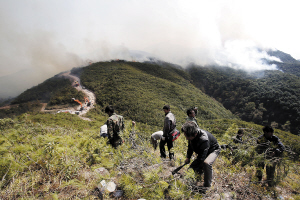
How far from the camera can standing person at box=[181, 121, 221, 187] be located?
2213 mm

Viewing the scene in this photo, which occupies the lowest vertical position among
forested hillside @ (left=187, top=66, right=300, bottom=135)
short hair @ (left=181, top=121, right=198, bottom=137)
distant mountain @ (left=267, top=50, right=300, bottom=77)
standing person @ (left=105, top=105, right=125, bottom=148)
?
forested hillside @ (left=187, top=66, right=300, bottom=135)

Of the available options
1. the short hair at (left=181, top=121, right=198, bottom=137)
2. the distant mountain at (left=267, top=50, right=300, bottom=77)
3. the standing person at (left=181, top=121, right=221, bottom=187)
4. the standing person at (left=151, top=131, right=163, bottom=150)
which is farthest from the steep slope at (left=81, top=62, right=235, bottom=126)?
the distant mountain at (left=267, top=50, right=300, bottom=77)

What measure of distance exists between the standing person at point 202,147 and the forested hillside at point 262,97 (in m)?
74.6

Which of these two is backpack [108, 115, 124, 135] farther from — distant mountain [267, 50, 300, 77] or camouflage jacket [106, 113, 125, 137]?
distant mountain [267, 50, 300, 77]

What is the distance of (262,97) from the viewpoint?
6856 centimetres

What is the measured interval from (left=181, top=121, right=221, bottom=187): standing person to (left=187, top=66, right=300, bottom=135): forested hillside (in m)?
74.6

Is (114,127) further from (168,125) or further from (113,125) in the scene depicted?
(168,125)

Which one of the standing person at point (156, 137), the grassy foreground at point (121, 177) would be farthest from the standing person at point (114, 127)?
the standing person at point (156, 137)

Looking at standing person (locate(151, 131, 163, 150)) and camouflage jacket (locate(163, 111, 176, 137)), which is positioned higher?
camouflage jacket (locate(163, 111, 176, 137))

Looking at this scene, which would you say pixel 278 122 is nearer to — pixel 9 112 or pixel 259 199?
pixel 259 199

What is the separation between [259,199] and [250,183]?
264 mm

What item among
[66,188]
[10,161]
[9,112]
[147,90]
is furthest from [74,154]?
[9,112]

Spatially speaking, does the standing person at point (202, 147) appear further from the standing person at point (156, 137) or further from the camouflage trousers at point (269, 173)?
the standing person at point (156, 137)

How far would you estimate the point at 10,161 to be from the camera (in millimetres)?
2312
